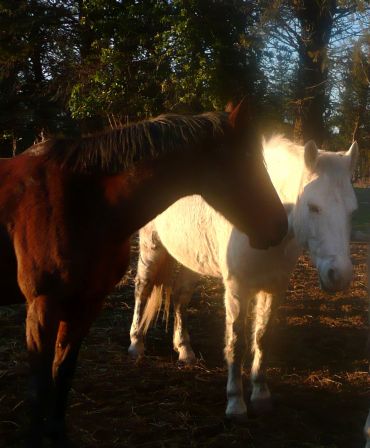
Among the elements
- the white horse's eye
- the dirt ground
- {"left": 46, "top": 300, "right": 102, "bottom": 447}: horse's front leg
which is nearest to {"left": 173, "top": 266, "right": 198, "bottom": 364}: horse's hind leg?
the dirt ground

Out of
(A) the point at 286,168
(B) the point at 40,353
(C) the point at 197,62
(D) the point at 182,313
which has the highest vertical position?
(C) the point at 197,62

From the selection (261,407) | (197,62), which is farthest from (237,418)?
(197,62)

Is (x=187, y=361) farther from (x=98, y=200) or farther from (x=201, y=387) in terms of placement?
(x=98, y=200)

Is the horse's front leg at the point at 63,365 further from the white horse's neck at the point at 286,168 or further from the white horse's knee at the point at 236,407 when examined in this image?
the white horse's neck at the point at 286,168

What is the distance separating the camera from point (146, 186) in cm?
262

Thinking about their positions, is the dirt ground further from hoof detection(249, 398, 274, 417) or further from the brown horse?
the brown horse

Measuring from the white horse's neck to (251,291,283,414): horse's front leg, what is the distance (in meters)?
0.79

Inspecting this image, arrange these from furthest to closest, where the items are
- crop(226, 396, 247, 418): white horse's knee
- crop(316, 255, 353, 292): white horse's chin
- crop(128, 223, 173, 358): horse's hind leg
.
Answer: crop(128, 223, 173, 358): horse's hind leg
crop(226, 396, 247, 418): white horse's knee
crop(316, 255, 353, 292): white horse's chin

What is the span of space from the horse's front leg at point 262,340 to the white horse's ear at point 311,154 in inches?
42.0

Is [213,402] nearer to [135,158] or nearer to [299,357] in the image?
[299,357]

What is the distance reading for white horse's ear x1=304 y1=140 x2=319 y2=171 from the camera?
3117 mm

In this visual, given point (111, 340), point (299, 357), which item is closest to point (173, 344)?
point (111, 340)

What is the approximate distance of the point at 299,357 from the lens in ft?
14.8

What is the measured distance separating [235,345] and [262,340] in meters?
0.30
